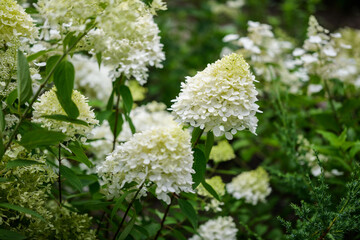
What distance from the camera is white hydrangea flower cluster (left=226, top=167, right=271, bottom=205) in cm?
225

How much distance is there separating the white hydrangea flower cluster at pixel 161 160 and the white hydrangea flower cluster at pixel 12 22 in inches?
24.2

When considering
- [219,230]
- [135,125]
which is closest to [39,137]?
[219,230]

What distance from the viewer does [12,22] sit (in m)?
1.35

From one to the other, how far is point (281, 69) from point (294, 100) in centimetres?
66

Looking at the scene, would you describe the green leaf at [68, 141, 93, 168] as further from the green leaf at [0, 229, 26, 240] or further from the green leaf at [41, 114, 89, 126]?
the green leaf at [0, 229, 26, 240]

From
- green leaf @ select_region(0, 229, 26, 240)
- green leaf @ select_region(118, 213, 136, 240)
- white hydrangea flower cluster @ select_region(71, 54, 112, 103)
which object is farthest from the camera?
white hydrangea flower cluster @ select_region(71, 54, 112, 103)

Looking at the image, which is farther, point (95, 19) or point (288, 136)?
point (288, 136)

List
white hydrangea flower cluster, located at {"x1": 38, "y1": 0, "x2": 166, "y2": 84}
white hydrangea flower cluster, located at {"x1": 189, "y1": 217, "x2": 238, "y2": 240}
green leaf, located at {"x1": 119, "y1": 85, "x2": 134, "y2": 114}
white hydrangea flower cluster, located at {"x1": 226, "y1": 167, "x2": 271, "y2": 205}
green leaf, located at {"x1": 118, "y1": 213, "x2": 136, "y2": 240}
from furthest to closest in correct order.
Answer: white hydrangea flower cluster, located at {"x1": 226, "y1": 167, "x2": 271, "y2": 205}
white hydrangea flower cluster, located at {"x1": 189, "y1": 217, "x2": 238, "y2": 240}
green leaf, located at {"x1": 119, "y1": 85, "x2": 134, "y2": 114}
green leaf, located at {"x1": 118, "y1": 213, "x2": 136, "y2": 240}
white hydrangea flower cluster, located at {"x1": 38, "y1": 0, "x2": 166, "y2": 84}

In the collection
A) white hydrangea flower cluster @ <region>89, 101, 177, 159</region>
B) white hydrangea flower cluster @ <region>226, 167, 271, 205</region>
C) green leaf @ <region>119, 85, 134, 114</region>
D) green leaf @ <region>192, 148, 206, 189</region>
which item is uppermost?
green leaf @ <region>119, 85, 134, 114</region>

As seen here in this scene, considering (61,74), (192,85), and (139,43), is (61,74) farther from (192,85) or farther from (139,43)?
(139,43)

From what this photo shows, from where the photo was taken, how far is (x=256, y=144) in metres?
3.34

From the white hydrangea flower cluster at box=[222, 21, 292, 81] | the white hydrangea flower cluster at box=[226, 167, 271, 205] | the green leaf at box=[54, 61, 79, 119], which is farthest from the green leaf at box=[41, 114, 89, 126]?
the white hydrangea flower cluster at box=[222, 21, 292, 81]

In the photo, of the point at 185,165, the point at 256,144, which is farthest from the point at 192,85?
the point at 256,144

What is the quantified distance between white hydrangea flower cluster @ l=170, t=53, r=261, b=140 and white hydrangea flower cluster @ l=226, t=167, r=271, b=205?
1.05 metres
